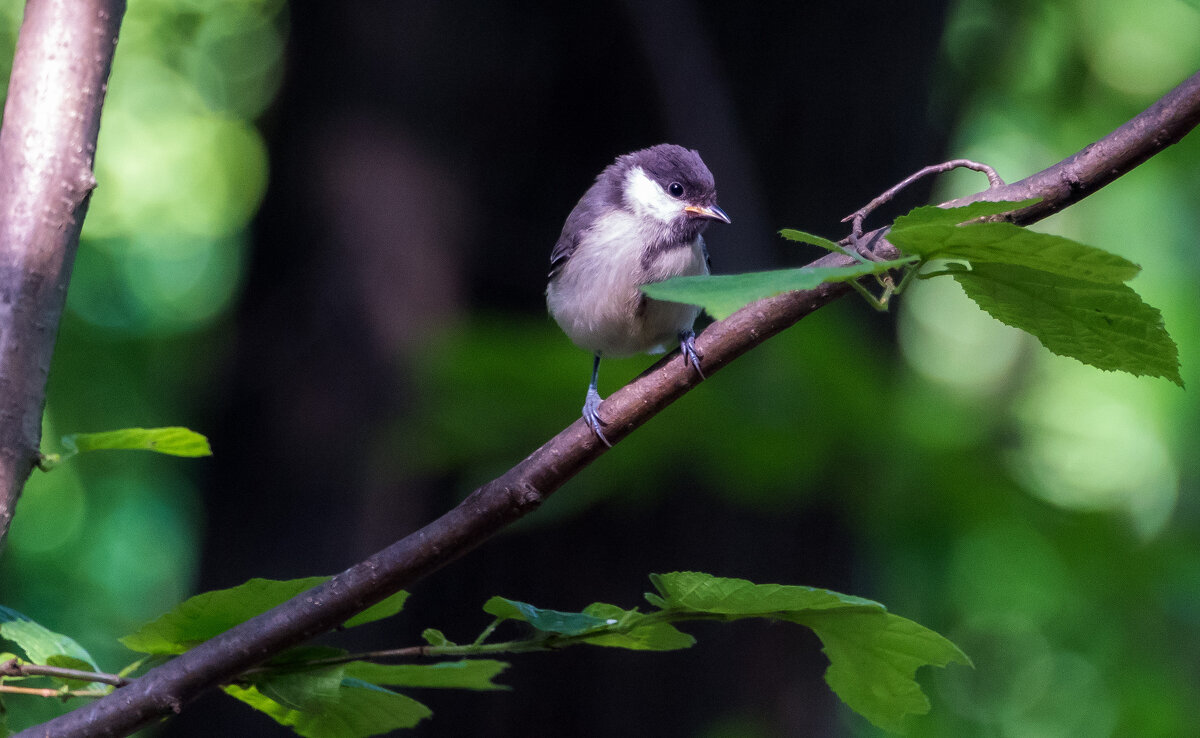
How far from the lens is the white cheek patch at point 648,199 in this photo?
10.3 ft

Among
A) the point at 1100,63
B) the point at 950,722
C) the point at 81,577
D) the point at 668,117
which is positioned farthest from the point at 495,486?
the point at 81,577

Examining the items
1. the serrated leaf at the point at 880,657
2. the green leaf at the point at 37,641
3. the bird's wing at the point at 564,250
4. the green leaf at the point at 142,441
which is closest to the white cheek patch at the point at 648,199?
the bird's wing at the point at 564,250

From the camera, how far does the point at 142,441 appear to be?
136 centimetres

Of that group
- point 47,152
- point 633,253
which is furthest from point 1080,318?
point 633,253

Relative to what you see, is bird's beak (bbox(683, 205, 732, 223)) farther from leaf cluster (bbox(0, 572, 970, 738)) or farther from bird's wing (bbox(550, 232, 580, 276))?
leaf cluster (bbox(0, 572, 970, 738))

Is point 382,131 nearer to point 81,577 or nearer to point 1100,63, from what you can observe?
point 1100,63

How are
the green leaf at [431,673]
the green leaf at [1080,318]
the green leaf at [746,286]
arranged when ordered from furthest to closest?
1. the green leaf at [431,673]
2. the green leaf at [1080,318]
3. the green leaf at [746,286]

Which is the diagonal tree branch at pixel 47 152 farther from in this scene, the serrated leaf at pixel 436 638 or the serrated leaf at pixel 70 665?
the serrated leaf at pixel 436 638

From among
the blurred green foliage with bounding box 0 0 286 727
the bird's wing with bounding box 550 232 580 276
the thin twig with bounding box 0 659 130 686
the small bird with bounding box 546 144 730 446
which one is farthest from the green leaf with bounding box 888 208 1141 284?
the blurred green foliage with bounding box 0 0 286 727

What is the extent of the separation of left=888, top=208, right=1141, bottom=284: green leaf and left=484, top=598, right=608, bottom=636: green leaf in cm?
56

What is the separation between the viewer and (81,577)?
12.1 meters

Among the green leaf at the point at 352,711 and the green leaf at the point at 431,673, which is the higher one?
the green leaf at the point at 431,673

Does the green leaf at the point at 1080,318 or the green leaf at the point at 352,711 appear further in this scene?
the green leaf at the point at 352,711

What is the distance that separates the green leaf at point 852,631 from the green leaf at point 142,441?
675 mm
